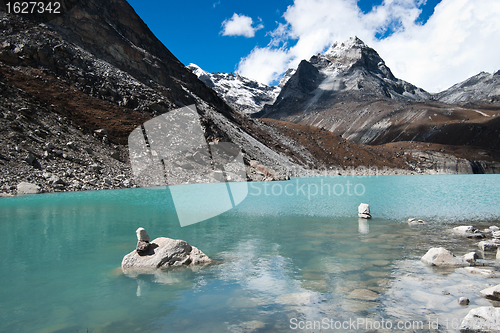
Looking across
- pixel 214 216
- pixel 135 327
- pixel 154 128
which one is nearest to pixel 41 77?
pixel 154 128

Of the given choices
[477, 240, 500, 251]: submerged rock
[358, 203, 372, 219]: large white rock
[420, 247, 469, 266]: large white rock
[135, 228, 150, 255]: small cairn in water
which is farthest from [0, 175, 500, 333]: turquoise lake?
[358, 203, 372, 219]: large white rock

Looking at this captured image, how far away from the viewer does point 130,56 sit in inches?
2817

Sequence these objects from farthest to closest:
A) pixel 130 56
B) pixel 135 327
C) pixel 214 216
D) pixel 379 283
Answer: pixel 130 56
pixel 214 216
pixel 379 283
pixel 135 327

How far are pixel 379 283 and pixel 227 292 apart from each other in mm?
5233

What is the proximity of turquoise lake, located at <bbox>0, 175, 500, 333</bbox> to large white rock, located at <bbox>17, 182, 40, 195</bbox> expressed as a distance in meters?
15.7

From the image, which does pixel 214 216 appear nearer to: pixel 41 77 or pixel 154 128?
pixel 154 128

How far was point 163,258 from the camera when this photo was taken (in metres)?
12.6

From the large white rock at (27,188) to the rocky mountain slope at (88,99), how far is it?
0.50 meters

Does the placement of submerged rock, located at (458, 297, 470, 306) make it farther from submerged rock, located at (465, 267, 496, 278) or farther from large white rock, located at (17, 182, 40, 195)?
large white rock, located at (17, 182, 40, 195)

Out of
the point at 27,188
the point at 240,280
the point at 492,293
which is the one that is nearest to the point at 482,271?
the point at 492,293

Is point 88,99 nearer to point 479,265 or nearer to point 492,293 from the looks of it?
point 479,265

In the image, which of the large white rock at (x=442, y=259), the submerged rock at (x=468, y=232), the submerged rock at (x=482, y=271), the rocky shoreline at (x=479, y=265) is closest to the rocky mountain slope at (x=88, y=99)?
the large white rock at (x=442, y=259)

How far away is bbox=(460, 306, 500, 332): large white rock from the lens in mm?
7047

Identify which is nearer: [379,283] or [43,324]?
[43,324]
